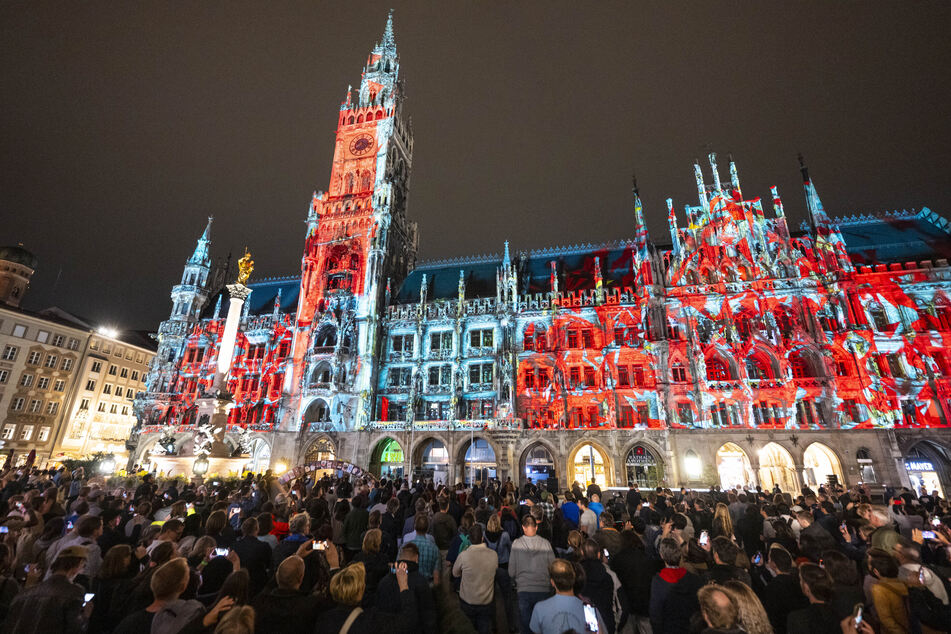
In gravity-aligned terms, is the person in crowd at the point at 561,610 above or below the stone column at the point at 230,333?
below

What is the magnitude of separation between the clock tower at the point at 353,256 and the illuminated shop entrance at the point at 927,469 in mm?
42068

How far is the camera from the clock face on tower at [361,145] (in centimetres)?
5459

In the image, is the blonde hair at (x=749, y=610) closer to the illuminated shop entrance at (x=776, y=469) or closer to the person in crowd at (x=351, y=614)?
the person in crowd at (x=351, y=614)

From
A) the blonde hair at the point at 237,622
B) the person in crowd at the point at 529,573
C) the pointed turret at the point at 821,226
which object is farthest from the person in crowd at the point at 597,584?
the pointed turret at the point at 821,226

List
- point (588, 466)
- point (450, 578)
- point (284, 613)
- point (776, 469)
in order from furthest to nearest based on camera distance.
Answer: point (588, 466)
point (776, 469)
point (450, 578)
point (284, 613)

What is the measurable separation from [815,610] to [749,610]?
986mm

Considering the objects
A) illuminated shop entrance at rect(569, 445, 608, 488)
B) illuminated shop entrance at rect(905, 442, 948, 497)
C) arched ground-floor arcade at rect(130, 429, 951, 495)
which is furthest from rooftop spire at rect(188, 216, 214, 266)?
illuminated shop entrance at rect(905, 442, 948, 497)

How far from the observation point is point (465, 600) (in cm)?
651

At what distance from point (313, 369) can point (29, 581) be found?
38826mm

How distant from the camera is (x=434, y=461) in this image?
40.2 metres

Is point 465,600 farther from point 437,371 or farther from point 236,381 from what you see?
point 236,381

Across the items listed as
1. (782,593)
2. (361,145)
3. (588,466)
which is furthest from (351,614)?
(361,145)

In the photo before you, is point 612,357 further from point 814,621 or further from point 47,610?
point 47,610

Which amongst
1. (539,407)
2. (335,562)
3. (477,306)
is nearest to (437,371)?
(477,306)
